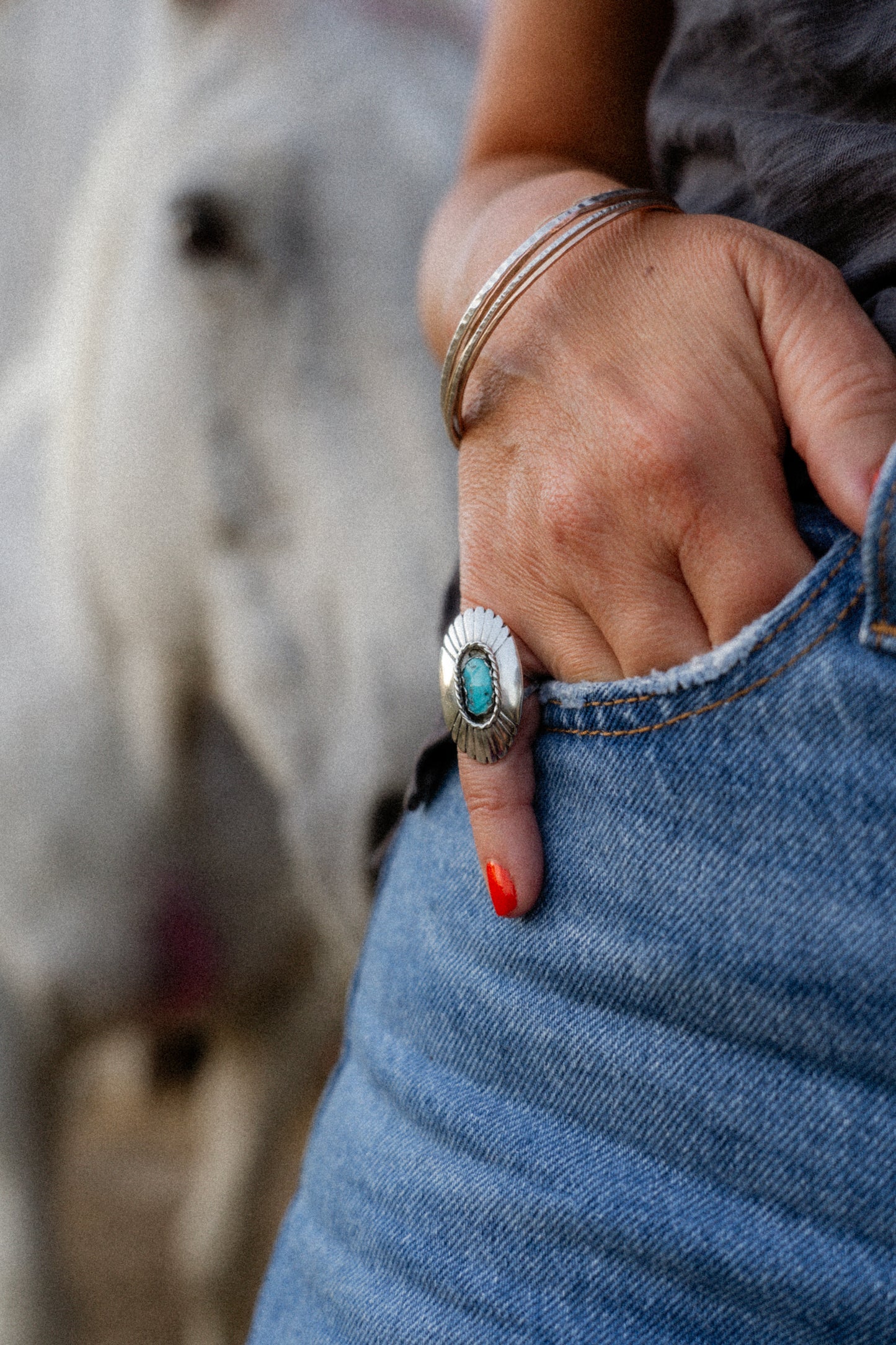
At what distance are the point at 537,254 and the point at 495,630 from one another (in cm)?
12

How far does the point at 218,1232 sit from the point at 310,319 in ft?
3.11

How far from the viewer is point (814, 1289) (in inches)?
11.9

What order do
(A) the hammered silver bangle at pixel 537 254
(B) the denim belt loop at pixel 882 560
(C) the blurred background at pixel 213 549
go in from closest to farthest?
(B) the denim belt loop at pixel 882 560 → (A) the hammered silver bangle at pixel 537 254 → (C) the blurred background at pixel 213 549

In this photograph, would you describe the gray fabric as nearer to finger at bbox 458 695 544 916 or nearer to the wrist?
the wrist

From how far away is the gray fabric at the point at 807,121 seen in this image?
0.34 metres

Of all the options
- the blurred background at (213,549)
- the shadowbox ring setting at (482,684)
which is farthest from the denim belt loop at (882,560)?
the blurred background at (213,549)

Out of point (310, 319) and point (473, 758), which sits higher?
point (473, 758)

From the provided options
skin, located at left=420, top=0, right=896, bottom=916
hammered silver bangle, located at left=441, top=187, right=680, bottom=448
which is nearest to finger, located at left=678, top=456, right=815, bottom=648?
skin, located at left=420, top=0, right=896, bottom=916

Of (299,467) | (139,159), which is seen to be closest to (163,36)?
(139,159)

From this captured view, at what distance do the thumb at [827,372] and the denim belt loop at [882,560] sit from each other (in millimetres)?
13

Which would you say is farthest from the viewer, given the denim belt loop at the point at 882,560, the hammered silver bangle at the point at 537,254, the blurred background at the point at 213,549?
the blurred background at the point at 213,549

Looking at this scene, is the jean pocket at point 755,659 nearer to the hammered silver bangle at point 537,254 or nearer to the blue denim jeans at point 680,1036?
the blue denim jeans at point 680,1036

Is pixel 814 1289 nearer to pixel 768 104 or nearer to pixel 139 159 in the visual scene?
pixel 768 104

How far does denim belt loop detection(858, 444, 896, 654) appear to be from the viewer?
284mm
